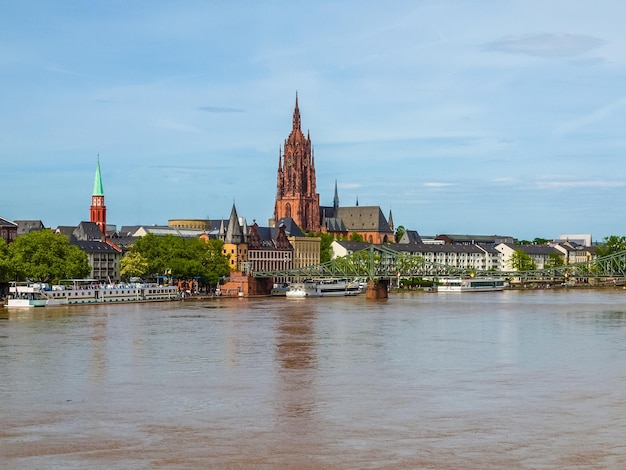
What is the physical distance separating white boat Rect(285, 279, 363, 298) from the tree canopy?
9245 millimetres

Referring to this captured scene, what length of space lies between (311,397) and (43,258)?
7053 centimetres

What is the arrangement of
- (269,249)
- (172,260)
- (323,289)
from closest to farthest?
(172,260)
(323,289)
(269,249)

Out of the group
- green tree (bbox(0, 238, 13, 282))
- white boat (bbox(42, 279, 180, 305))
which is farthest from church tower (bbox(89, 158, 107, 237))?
green tree (bbox(0, 238, 13, 282))

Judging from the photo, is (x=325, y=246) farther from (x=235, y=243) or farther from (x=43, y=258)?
(x=43, y=258)

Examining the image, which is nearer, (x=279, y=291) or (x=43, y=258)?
(x=43, y=258)

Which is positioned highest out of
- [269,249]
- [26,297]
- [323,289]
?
[269,249]

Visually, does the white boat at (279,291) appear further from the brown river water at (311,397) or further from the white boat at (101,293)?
the brown river water at (311,397)

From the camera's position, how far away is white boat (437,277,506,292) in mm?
156375

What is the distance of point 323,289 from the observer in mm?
135375

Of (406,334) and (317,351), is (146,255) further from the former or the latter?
(317,351)

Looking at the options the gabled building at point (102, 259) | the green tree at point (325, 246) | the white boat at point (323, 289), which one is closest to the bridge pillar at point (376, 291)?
the white boat at point (323, 289)

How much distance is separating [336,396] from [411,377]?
6.06 meters

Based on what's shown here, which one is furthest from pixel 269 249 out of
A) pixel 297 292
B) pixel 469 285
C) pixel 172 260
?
pixel 172 260

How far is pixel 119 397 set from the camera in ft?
124
